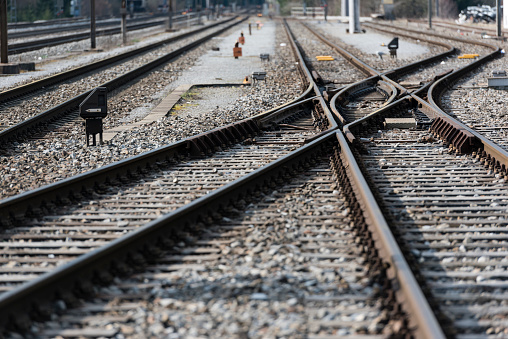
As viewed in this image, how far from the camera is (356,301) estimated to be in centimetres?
443

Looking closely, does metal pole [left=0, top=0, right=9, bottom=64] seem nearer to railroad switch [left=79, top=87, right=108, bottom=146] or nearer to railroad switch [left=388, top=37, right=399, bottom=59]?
railroad switch [left=79, top=87, right=108, bottom=146]

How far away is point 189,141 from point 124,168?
1.35m

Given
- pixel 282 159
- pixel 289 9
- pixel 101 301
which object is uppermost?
pixel 289 9

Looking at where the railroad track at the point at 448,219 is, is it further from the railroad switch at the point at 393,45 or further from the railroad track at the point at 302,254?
the railroad switch at the point at 393,45

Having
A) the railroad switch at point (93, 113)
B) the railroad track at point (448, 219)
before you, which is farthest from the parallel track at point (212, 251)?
the railroad switch at point (93, 113)

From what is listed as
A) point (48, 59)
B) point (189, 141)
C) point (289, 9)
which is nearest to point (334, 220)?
point (189, 141)

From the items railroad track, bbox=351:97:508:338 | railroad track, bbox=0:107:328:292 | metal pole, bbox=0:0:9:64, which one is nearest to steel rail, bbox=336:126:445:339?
railroad track, bbox=351:97:508:338

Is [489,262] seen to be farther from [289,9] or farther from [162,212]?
[289,9]

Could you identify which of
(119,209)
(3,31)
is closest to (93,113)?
(119,209)

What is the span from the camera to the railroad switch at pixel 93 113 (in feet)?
32.4

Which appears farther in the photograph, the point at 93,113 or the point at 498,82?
the point at 498,82

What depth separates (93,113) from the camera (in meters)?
9.94

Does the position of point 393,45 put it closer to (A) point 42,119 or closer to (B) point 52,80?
(B) point 52,80

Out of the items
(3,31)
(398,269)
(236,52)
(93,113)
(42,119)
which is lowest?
(398,269)
